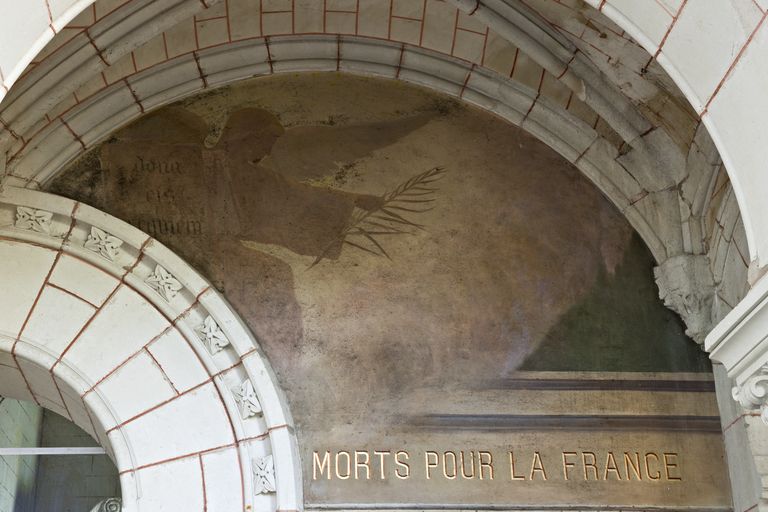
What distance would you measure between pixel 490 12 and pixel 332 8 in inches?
36.3

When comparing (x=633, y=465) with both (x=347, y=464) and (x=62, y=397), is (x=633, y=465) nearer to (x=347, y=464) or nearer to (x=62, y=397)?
(x=347, y=464)

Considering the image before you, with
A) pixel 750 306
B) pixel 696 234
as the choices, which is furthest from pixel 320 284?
pixel 750 306

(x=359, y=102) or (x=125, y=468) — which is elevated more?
(x=359, y=102)

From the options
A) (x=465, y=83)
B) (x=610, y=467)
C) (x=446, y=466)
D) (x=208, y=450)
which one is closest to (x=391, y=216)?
(x=465, y=83)

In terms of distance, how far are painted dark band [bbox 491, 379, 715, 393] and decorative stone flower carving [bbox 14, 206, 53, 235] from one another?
261 centimetres

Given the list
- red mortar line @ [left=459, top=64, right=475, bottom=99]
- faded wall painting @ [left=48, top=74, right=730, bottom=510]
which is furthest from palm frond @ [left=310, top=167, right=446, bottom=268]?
red mortar line @ [left=459, top=64, right=475, bottom=99]

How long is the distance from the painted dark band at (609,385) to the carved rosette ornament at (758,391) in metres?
2.00

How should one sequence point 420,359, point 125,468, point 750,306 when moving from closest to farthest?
point 750,306 < point 125,468 < point 420,359

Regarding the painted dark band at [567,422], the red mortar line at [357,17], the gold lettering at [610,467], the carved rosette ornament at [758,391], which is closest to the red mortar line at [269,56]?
the red mortar line at [357,17]

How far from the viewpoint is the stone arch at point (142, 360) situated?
17.6 feet

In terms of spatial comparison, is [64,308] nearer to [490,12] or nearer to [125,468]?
[125,468]

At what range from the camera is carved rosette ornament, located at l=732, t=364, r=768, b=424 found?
366cm

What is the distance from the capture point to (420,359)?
5750mm

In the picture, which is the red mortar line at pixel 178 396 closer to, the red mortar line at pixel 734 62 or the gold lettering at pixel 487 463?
the gold lettering at pixel 487 463
